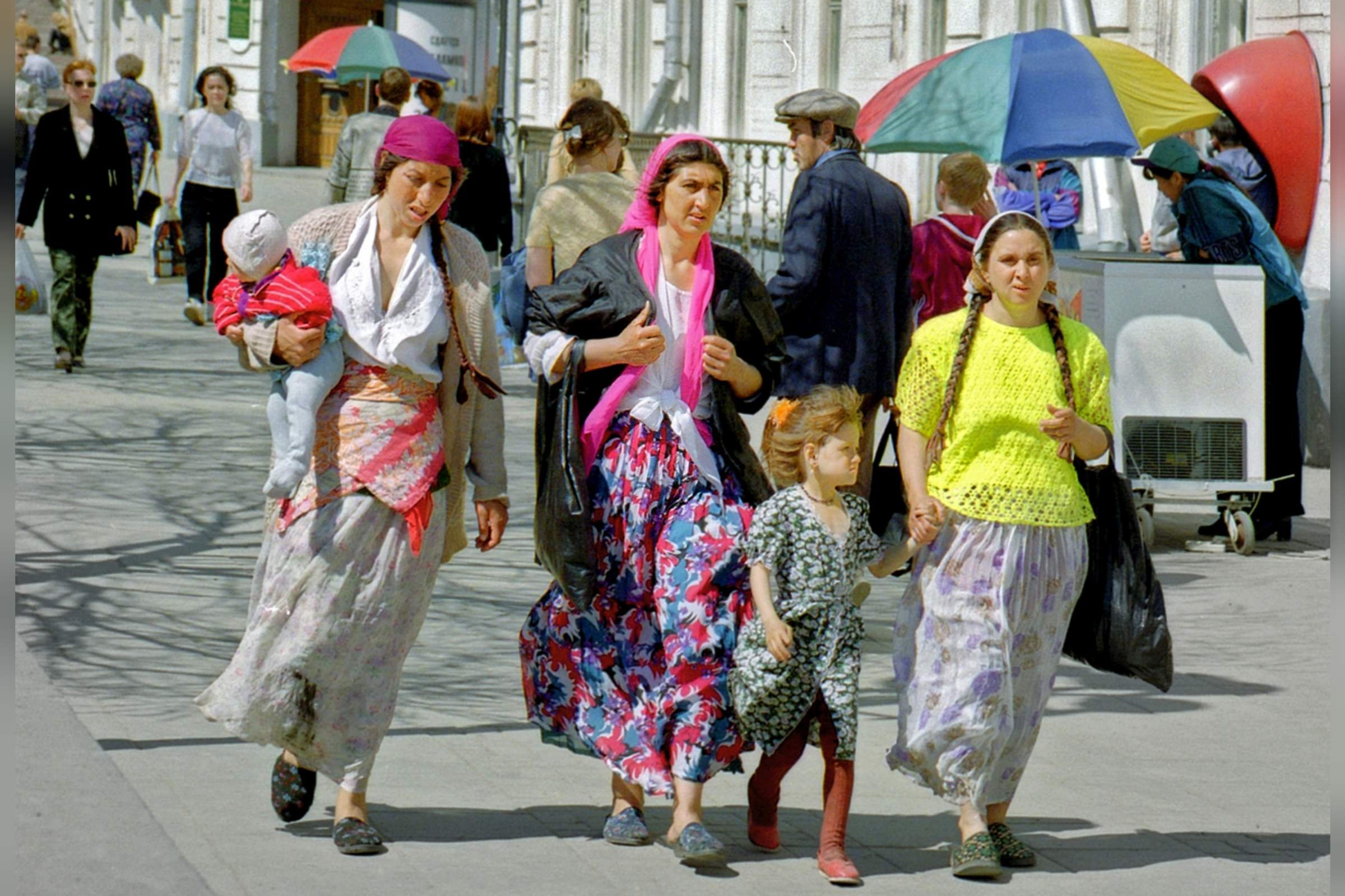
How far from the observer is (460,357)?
5.54 m

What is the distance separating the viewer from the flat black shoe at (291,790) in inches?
217

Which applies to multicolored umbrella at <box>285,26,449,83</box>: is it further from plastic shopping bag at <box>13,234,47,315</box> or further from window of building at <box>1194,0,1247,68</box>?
window of building at <box>1194,0,1247,68</box>

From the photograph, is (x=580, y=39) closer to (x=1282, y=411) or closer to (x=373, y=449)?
(x=1282, y=411)

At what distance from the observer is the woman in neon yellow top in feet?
17.6

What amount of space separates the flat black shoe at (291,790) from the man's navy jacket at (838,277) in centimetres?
252

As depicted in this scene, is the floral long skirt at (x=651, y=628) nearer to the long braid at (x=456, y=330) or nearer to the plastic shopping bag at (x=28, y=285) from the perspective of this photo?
the long braid at (x=456, y=330)

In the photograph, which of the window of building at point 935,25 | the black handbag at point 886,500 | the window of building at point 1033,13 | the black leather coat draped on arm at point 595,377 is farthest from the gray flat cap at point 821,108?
the window of building at point 935,25

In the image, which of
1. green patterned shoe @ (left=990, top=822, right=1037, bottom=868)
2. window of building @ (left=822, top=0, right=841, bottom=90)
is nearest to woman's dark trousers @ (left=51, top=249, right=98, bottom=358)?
window of building @ (left=822, top=0, right=841, bottom=90)

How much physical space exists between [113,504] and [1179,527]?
16.6 feet

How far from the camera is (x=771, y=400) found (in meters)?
13.3

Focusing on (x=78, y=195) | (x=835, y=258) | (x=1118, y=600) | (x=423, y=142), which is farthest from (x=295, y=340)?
(x=78, y=195)

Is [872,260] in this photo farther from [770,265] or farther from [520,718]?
[770,265]

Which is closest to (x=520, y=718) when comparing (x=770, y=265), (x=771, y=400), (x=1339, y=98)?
(x=1339, y=98)

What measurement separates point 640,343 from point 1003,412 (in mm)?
901
